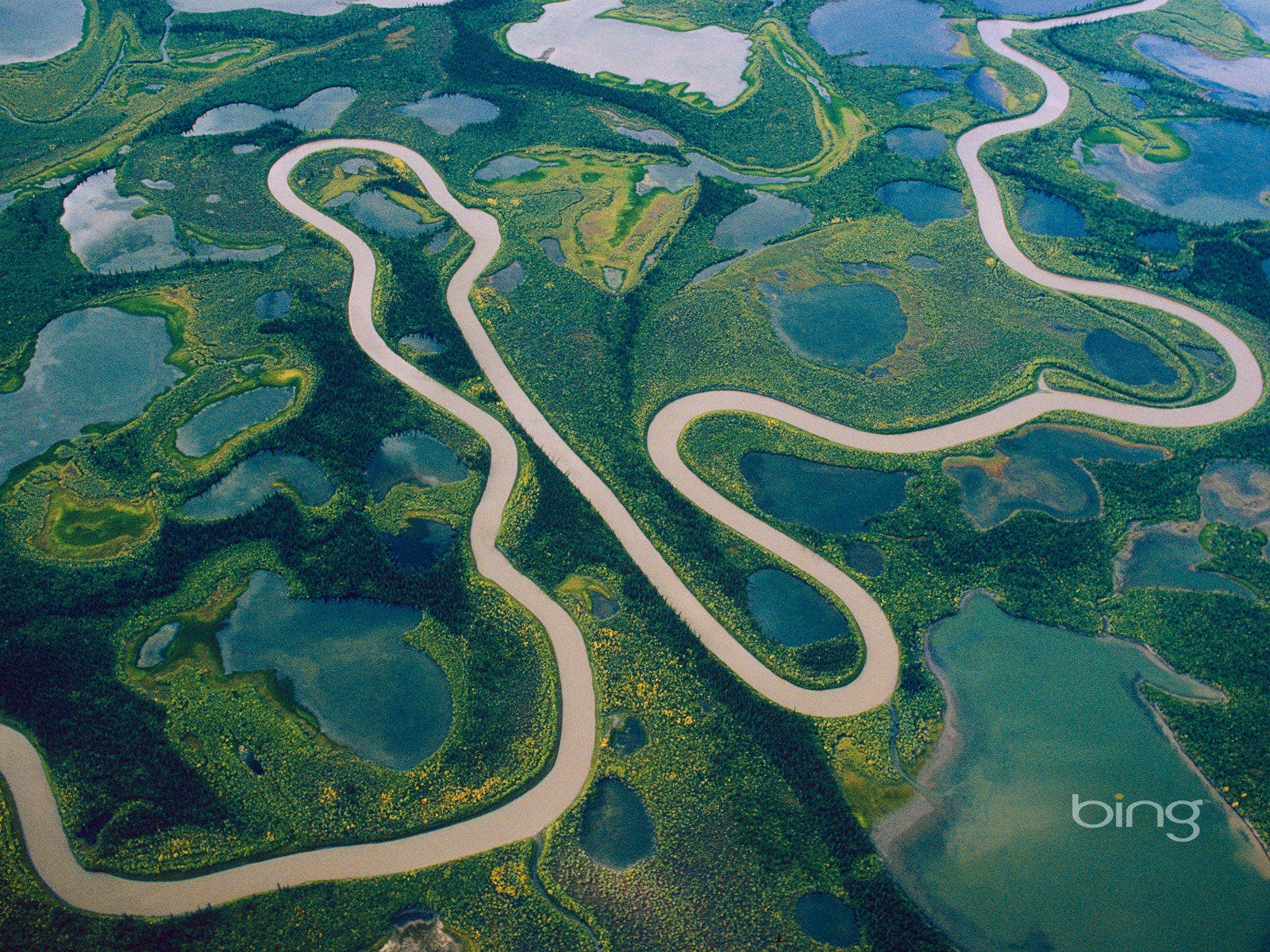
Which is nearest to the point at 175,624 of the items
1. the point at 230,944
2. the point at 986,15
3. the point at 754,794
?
the point at 230,944

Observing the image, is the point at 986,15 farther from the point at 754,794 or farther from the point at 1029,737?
the point at 754,794

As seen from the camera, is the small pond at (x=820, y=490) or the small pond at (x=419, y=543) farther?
the small pond at (x=820, y=490)

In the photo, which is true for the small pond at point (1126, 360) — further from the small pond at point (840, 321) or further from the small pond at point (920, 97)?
the small pond at point (920, 97)

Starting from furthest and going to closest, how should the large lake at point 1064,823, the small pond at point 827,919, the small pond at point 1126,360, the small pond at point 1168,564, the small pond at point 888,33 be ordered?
the small pond at point 888,33 < the small pond at point 1126,360 < the small pond at point 1168,564 < the large lake at point 1064,823 < the small pond at point 827,919

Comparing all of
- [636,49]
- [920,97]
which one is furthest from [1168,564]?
[636,49]

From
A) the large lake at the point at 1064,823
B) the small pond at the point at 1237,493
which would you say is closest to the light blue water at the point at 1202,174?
the small pond at the point at 1237,493

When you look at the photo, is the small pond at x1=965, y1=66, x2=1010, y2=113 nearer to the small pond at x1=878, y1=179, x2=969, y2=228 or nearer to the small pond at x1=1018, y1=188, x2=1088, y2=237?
the small pond at x1=1018, y1=188, x2=1088, y2=237

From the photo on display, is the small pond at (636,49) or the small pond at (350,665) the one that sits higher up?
the small pond at (636,49)
